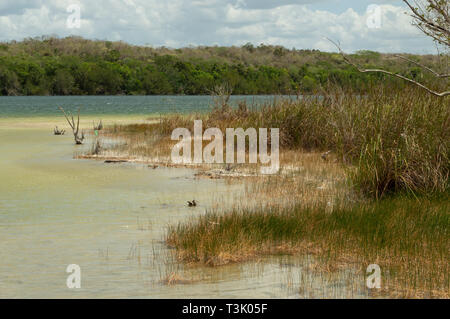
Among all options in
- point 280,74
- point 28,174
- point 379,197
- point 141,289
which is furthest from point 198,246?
point 280,74

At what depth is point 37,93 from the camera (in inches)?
3317

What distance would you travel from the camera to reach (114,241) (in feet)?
23.7

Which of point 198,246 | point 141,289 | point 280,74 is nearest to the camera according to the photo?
point 141,289

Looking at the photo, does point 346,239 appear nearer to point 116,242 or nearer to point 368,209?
point 368,209

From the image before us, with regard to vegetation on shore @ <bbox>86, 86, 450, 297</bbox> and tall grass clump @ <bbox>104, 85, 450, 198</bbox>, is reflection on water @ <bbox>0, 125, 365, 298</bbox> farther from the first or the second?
tall grass clump @ <bbox>104, 85, 450, 198</bbox>

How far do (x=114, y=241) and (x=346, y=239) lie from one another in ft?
9.26

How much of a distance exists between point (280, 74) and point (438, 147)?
8733cm

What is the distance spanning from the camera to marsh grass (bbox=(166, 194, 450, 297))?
570 centimetres

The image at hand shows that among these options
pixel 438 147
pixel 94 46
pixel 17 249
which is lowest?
pixel 17 249

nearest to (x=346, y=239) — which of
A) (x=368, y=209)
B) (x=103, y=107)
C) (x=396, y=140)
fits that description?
(x=368, y=209)

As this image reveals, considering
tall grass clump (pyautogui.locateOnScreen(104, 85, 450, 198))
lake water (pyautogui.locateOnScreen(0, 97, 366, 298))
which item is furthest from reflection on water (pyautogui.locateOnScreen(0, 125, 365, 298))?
tall grass clump (pyautogui.locateOnScreen(104, 85, 450, 198))

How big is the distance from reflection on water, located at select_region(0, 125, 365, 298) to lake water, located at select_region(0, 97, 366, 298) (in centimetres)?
1
